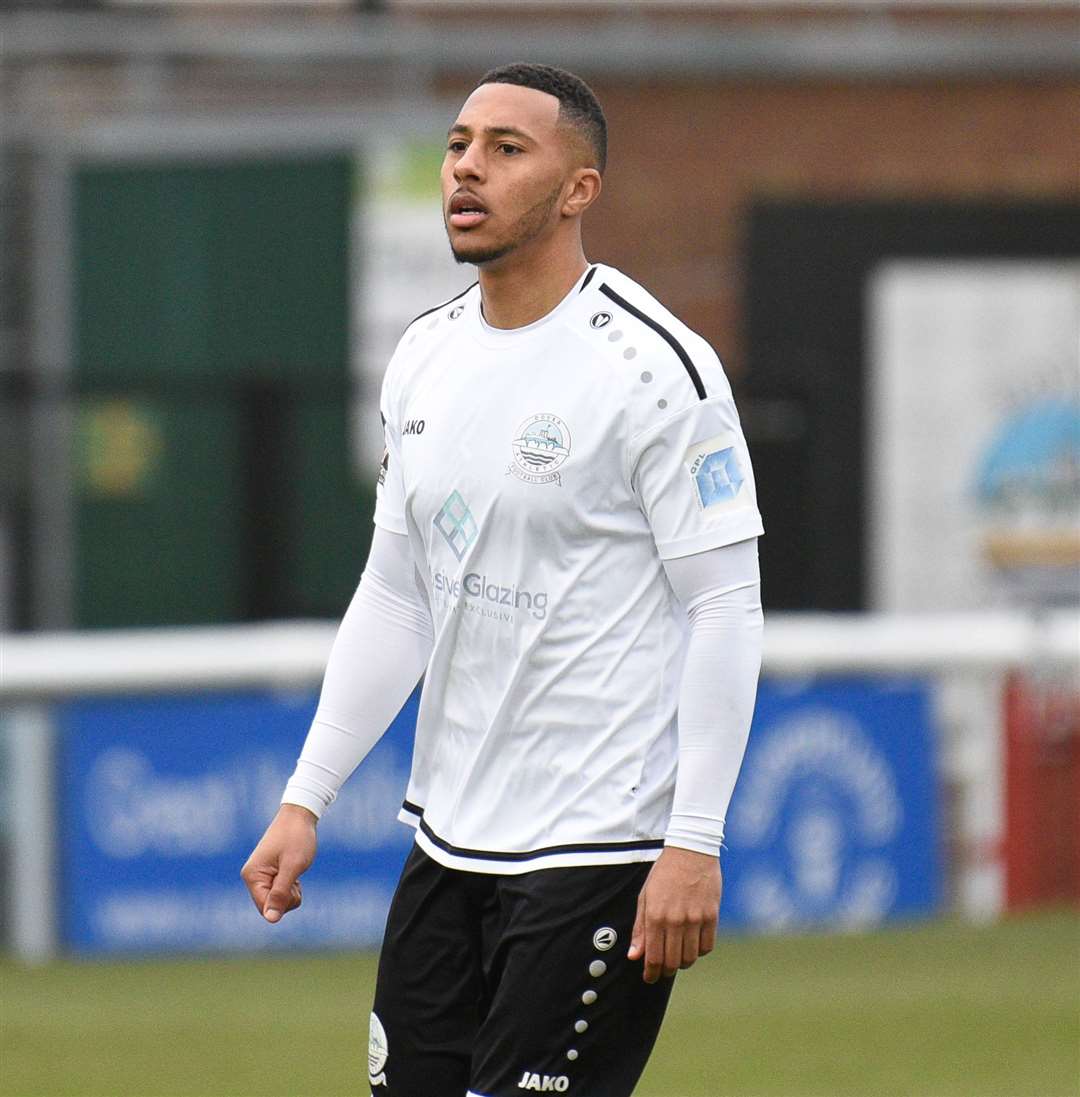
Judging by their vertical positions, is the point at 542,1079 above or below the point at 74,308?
below

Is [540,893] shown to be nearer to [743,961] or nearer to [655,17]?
[743,961]

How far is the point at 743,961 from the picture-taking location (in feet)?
29.0

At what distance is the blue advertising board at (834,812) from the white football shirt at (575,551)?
569 centimetres

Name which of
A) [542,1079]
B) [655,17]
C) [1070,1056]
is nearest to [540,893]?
[542,1079]

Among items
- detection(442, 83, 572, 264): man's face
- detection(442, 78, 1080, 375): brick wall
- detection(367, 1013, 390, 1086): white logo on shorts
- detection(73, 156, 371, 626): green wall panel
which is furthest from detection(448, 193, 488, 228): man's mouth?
detection(442, 78, 1080, 375): brick wall

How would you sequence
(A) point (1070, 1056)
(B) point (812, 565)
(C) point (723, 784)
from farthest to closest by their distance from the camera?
(B) point (812, 565)
(A) point (1070, 1056)
(C) point (723, 784)

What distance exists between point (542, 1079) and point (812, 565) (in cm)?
857

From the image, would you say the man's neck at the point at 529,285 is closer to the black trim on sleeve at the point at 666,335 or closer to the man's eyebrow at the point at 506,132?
the black trim on sleeve at the point at 666,335

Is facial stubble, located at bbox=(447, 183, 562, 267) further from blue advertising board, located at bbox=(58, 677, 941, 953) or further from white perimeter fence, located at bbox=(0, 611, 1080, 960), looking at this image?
white perimeter fence, located at bbox=(0, 611, 1080, 960)

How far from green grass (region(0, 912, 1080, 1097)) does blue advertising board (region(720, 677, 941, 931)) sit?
22cm

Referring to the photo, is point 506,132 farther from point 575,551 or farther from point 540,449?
point 575,551

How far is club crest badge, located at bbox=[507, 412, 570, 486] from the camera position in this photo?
141 inches

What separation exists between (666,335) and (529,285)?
228mm

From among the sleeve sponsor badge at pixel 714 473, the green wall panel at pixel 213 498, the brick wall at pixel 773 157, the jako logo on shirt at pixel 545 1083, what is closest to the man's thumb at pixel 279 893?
the jako logo on shirt at pixel 545 1083
